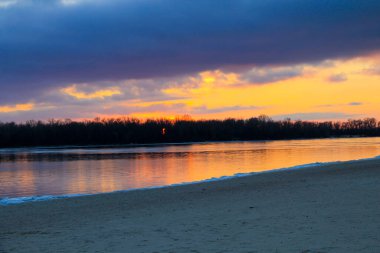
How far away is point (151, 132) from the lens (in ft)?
417

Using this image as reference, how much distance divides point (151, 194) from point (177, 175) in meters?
10.9

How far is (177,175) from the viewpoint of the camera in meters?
27.5

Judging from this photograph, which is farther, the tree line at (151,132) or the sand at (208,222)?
the tree line at (151,132)

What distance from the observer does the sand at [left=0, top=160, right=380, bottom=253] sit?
782 cm

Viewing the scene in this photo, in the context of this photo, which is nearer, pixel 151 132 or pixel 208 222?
pixel 208 222

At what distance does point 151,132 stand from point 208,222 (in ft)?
386

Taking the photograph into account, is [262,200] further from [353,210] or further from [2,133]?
[2,133]

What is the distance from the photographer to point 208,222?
1009 centimetres

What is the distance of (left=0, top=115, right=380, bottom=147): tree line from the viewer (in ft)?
357

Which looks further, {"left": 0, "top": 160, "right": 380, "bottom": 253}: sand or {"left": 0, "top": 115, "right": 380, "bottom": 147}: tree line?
{"left": 0, "top": 115, "right": 380, "bottom": 147}: tree line

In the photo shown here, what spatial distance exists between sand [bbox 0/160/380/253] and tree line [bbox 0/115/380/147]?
310 ft

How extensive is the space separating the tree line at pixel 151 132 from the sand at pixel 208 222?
9441 cm

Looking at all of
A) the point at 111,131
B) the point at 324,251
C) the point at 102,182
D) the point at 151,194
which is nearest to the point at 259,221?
the point at 324,251

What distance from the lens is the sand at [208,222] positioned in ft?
25.7
